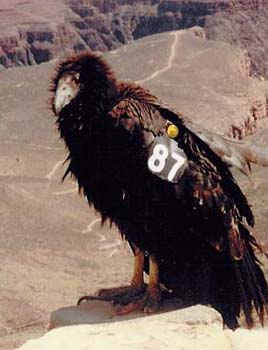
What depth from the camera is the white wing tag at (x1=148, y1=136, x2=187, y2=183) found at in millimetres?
4215

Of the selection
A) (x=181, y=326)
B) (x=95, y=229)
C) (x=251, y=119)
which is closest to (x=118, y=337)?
(x=181, y=326)

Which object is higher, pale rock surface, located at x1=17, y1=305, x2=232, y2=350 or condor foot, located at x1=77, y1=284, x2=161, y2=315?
pale rock surface, located at x1=17, y1=305, x2=232, y2=350

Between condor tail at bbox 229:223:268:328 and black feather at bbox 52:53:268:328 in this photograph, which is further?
condor tail at bbox 229:223:268:328

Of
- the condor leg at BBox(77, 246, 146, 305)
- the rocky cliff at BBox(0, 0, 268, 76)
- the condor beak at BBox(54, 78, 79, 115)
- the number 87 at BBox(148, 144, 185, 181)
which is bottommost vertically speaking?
the rocky cliff at BBox(0, 0, 268, 76)

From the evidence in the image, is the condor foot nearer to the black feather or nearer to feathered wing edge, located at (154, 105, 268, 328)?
the black feather

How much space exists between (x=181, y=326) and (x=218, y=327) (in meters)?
0.13

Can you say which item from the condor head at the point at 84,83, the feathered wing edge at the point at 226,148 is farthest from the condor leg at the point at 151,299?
the condor head at the point at 84,83

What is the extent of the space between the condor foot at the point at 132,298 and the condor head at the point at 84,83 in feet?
2.91

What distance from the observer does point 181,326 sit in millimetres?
3754

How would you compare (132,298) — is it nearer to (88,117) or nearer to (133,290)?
(133,290)

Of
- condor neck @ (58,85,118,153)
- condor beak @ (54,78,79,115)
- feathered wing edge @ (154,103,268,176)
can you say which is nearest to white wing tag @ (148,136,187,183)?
feathered wing edge @ (154,103,268,176)

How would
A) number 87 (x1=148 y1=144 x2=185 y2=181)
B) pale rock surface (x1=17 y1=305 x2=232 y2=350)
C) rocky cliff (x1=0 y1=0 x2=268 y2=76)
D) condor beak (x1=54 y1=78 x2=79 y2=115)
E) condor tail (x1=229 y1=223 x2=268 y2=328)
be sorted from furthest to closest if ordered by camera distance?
rocky cliff (x1=0 y1=0 x2=268 y2=76), condor tail (x1=229 y1=223 x2=268 y2=328), condor beak (x1=54 y1=78 x2=79 y2=115), number 87 (x1=148 y1=144 x2=185 y2=181), pale rock surface (x1=17 y1=305 x2=232 y2=350)

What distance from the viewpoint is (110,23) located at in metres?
46.1

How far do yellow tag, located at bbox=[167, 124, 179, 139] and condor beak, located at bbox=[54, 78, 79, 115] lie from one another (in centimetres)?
42
